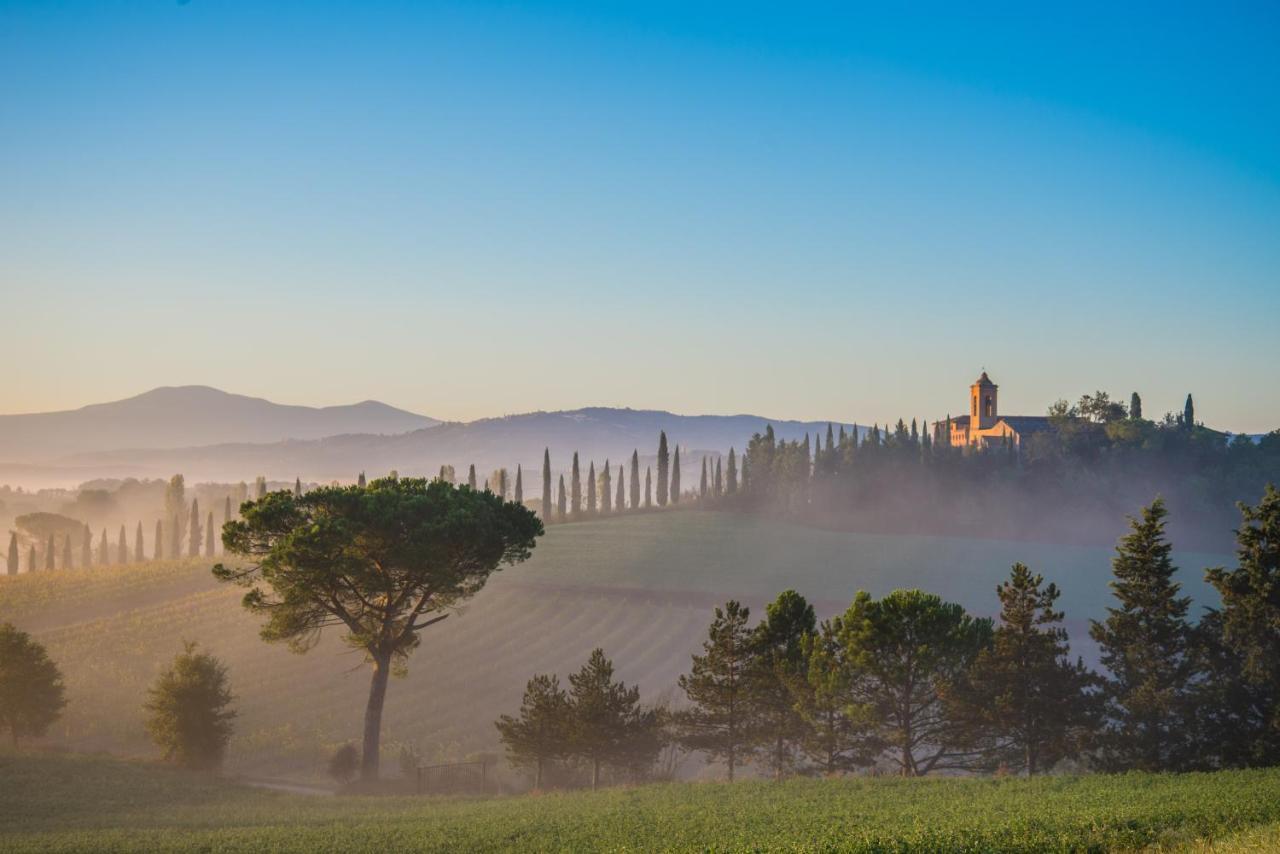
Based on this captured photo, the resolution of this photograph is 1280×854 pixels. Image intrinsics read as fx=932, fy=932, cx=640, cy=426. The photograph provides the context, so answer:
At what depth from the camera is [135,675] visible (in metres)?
64.6

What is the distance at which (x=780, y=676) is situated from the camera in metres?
40.9

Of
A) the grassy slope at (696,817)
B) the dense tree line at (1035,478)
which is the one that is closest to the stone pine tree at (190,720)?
the grassy slope at (696,817)

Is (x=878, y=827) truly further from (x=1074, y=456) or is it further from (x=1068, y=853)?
(x=1074, y=456)

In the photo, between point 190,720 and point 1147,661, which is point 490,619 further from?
point 1147,661

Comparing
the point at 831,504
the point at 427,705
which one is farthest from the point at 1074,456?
the point at 427,705

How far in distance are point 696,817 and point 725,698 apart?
1789cm

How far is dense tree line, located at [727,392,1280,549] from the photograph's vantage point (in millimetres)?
133750

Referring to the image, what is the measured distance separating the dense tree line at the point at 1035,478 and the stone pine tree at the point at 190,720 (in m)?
103

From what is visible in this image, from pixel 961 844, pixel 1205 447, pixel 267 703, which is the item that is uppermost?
pixel 1205 447

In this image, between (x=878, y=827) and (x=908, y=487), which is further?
(x=908, y=487)

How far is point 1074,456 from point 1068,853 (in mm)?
144664

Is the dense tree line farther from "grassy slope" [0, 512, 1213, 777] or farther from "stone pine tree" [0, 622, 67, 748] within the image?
"stone pine tree" [0, 622, 67, 748]

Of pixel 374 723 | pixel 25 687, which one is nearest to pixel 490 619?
pixel 25 687

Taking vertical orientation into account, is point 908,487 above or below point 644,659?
above
